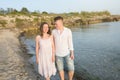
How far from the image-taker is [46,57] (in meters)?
8.97

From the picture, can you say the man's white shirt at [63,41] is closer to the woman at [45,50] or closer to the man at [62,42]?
the man at [62,42]

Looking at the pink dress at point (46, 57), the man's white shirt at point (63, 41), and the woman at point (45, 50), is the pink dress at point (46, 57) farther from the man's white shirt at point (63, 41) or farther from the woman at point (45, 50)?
the man's white shirt at point (63, 41)

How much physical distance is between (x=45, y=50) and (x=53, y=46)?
1.01ft

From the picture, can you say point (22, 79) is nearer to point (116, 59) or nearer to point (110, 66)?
point (110, 66)

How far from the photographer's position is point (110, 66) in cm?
1666

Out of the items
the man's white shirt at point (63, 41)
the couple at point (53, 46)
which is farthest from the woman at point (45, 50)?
the man's white shirt at point (63, 41)

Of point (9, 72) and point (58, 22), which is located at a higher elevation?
point (58, 22)

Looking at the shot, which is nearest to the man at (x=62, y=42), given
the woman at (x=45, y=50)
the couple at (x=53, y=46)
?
the couple at (x=53, y=46)

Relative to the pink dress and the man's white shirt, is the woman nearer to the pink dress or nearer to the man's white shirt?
Answer: the pink dress

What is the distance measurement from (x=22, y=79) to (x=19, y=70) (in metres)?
1.88

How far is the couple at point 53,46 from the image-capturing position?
29.1ft

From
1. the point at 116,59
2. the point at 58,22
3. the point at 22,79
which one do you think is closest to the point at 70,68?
the point at 58,22

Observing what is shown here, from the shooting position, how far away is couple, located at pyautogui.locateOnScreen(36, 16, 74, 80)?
29.1 ft

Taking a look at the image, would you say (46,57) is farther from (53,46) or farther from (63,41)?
(63,41)
